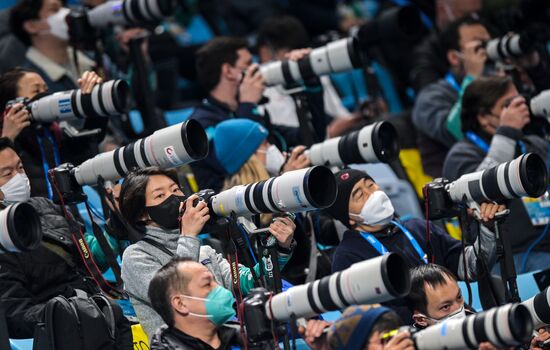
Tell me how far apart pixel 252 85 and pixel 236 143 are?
0.53 metres

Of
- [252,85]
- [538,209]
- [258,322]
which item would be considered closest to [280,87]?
[252,85]

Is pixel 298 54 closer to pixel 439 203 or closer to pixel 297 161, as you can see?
pixel 297 161

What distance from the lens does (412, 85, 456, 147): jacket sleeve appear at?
796cm

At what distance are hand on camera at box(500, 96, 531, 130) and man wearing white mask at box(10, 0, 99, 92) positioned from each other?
92.2 inches

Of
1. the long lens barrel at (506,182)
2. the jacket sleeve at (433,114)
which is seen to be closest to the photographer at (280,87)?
the jacket sleeve at (433,114)

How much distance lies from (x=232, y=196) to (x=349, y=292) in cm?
92

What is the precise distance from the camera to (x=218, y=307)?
5000mm

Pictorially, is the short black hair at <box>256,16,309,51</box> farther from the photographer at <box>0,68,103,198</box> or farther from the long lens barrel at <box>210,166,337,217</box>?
the long lens barrel at <box>210,166,337,217</box>

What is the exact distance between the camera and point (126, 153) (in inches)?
226

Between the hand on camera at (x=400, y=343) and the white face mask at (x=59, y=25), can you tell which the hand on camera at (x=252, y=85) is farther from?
the hand on camera at (x=400, y=343)

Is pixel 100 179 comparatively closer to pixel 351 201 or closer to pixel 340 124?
pixel 351 201

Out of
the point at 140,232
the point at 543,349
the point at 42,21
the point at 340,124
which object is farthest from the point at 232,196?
the point at 340,124

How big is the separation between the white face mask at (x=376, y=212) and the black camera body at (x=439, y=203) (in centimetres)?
21

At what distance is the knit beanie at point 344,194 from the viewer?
6078 millimetres
